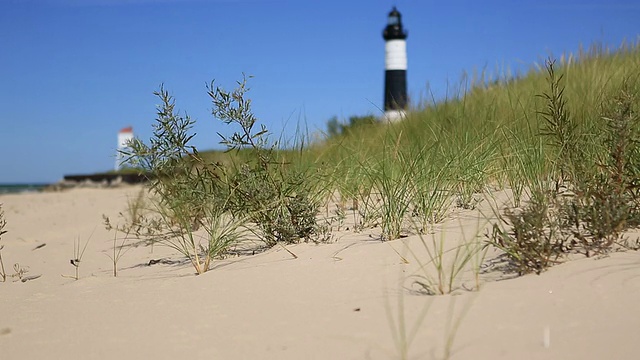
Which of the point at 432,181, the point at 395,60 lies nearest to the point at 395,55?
the point at 395,60

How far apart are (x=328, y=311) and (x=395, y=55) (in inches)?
842

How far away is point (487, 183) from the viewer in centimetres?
435

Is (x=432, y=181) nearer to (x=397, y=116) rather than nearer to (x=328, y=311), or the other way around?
(x=328, y=311)

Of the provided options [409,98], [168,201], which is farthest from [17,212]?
[168,201]

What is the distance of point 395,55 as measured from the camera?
23094mm

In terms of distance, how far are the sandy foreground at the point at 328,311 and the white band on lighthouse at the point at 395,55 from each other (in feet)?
66.5

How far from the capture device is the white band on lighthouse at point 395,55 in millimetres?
23125

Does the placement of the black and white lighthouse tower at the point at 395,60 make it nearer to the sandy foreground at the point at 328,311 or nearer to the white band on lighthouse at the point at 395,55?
the white band on lighthouse at the point at 395,55

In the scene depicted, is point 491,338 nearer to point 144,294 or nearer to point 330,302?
point 330,302

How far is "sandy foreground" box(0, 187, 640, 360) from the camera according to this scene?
1.98 metres

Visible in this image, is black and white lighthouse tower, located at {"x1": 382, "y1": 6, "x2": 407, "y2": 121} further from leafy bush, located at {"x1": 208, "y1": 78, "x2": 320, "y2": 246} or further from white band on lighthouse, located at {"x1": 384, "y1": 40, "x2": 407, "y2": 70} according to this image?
leafy bush, located at {"x1": 208, "y1": 78, "x2": 320, "y2": 246}

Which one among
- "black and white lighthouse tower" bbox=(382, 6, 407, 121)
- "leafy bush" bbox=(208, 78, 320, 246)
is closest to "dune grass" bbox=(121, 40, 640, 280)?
"leafy bush" bbox=(208, 78, 320, 246)

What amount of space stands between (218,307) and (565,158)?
6.55ft

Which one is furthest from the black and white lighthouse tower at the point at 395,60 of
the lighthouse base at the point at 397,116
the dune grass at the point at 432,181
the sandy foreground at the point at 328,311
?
the sandy foreground at the point at 328,311
